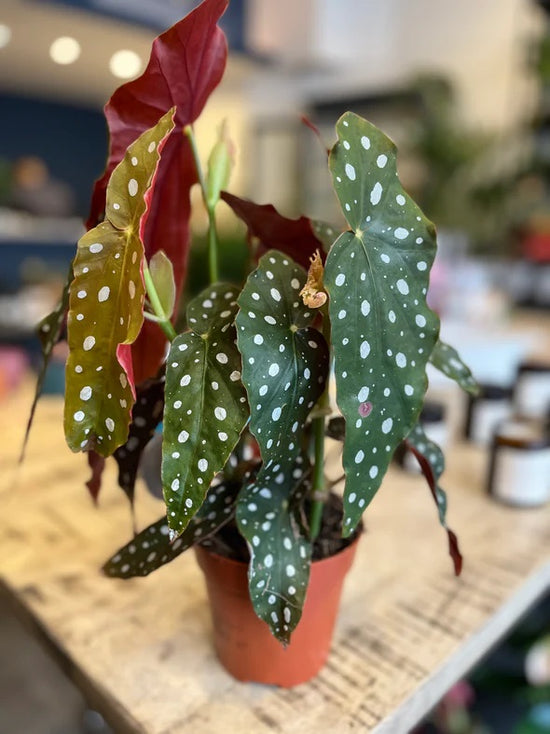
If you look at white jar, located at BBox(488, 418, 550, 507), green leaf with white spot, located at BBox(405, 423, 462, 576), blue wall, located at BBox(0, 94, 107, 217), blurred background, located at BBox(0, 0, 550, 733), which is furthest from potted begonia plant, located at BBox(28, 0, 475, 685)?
blue wall, located at BBox(0, 94, 107, 217)

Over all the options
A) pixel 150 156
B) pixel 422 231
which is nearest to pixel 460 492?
pixel 422 231

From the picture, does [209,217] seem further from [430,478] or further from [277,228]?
[430,478]

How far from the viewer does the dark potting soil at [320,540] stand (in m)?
0.55

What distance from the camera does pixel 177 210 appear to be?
574mm

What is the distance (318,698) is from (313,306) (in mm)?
388

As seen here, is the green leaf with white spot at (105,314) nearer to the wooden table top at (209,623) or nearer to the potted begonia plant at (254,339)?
the potted begonia plant at (254,339)

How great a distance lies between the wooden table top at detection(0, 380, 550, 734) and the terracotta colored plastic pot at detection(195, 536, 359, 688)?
19mm

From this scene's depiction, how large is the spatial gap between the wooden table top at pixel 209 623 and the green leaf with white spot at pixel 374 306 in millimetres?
264

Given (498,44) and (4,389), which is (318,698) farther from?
(498,44)

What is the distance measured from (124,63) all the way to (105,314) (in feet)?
3.78

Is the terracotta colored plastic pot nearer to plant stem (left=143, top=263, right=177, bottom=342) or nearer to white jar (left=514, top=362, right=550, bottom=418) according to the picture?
plant stem (left=143, top=263, right=177, bottom=342)

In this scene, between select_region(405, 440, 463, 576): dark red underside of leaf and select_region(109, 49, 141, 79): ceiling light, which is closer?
select_region(405, 440, 463, 576): dark red underside of leaf

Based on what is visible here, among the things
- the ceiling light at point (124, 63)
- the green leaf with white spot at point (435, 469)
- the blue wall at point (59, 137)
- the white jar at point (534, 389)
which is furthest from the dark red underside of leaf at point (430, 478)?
the blue wall at point (59, 137)

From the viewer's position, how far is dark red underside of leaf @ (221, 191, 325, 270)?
533 mm
